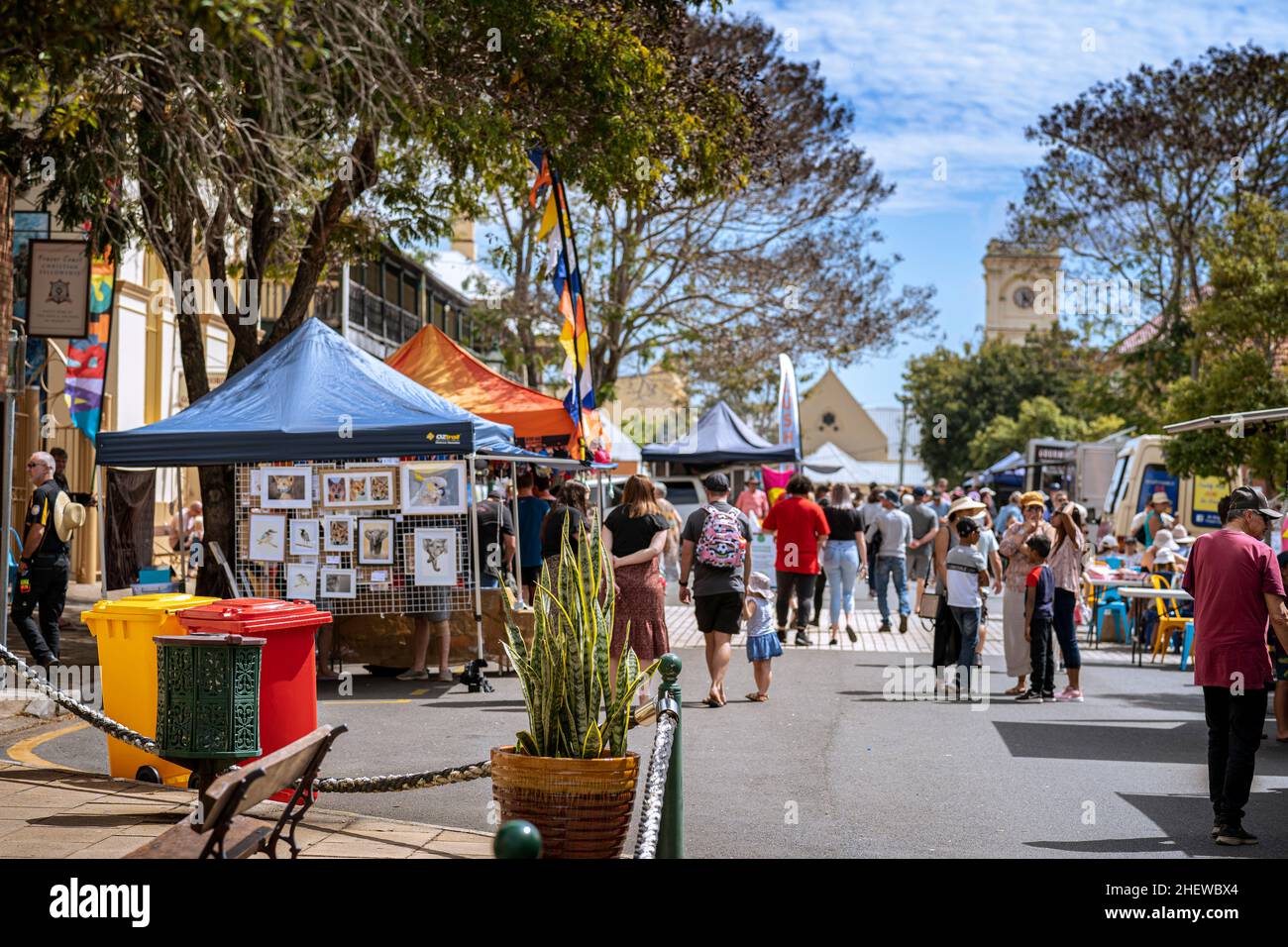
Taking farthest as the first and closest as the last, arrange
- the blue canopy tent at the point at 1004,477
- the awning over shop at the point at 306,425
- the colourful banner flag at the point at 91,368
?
the blue canopy tent at the point at 1004,477 < the colourful banner flag at the point at 91,368 < the awning over shop at the point at 306,425

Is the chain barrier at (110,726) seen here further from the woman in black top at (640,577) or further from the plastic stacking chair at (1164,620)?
the plastic stacking chair at (1164,620)

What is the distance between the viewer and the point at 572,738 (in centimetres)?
621

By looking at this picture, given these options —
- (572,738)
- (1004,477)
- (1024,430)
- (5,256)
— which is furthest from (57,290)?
(1024,430)

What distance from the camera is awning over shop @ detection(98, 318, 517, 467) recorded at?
1152cm

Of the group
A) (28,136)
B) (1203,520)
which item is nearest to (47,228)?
(28,136)

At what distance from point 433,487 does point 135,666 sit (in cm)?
425

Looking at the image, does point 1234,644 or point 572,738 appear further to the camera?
point 1234,644

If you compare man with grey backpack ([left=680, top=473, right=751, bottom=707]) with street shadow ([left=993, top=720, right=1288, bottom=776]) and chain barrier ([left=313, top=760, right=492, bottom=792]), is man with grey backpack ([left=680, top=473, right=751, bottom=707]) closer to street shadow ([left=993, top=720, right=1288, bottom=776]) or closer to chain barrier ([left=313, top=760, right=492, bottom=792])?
street shadow ([left=993, top=720, right=1288, bottom=776])

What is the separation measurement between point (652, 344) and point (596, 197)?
14589 millimetres

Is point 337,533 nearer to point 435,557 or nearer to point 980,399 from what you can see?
point 435,557

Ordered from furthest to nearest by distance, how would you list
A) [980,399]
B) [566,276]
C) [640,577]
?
[980,399] < [566,276] < [640,577]

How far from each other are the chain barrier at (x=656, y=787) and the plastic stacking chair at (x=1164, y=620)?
1180cm

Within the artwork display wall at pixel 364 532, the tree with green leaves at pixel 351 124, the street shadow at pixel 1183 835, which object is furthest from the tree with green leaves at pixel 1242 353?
the street shadow at pixel 1183 835

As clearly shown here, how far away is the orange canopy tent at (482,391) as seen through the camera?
15.7 m
